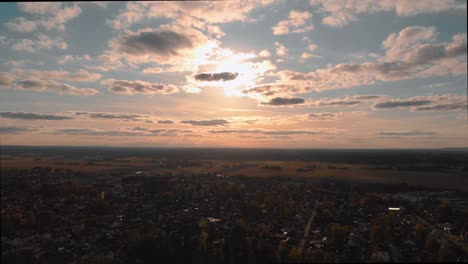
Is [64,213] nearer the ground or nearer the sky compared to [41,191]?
nearer the ground

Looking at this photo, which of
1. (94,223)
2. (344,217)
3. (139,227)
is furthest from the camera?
(344,217)

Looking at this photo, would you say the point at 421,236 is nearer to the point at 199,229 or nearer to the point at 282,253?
the point at 282,253

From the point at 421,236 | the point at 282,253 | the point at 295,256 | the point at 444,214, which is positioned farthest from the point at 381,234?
the point at 444,214

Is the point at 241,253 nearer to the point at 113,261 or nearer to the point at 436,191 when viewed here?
the point at 113,261

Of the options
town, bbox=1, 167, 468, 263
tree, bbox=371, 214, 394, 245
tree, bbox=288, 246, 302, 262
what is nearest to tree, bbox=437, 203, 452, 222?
town, bbox=1, 167, 468, 263

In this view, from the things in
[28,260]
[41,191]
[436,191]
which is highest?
[41,191]

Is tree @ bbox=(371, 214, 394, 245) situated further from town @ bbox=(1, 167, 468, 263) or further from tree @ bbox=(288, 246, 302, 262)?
tree @ bbox=(288, 246, 302, 262)

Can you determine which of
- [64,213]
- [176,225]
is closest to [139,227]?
[176,225]

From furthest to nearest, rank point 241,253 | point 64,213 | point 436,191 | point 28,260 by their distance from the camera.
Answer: point 436,191, point 64,213, point 241,253, point 28,260

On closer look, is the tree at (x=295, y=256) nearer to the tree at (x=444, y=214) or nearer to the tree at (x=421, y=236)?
the tree at (x=421, y=236)
